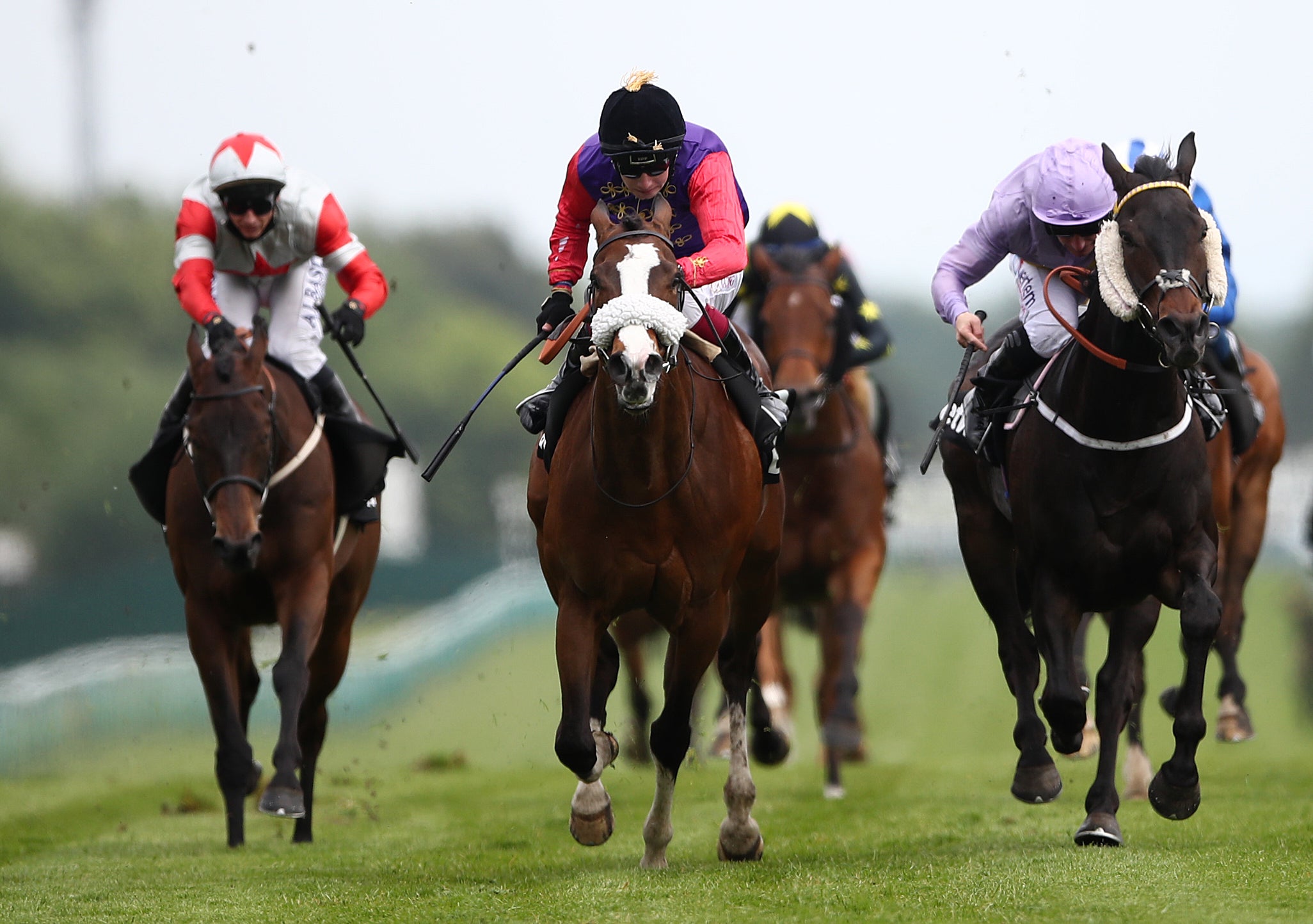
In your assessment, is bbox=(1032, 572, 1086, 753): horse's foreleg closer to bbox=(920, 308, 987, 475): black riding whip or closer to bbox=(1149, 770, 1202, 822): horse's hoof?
bbox=(1149, 770, 1202, 822): horse's hoof

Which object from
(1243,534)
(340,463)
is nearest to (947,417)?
(340,463)

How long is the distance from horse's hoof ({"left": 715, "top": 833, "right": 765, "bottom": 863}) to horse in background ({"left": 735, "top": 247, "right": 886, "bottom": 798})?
3.86 metres

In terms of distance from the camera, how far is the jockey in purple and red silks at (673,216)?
696 cm

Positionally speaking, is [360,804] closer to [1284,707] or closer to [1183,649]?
[1183,649]

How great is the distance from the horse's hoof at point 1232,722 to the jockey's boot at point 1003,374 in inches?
152

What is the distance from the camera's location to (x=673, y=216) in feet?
24.6

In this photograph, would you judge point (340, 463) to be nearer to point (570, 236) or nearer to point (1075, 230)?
point (570, 236)

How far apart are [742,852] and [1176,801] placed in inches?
64.0

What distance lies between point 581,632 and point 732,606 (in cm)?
151

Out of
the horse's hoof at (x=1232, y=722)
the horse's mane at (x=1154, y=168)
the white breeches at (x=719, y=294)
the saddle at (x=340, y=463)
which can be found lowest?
the horse's hoof at (x=1232, y=722)

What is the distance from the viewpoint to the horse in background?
37.5 feet

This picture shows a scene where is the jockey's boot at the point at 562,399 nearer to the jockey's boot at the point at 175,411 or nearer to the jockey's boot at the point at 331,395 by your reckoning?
the jockey's boot at the point at 331,395

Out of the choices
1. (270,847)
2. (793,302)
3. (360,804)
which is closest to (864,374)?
(793,302)

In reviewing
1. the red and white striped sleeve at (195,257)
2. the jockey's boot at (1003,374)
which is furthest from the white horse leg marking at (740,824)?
the red and white striped sleeve at (195,257)
